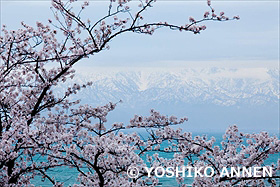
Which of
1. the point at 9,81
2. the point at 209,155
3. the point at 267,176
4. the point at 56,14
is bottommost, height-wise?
the point at 267,176

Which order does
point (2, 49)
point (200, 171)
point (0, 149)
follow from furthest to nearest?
point (2, 49) < point (200, 171) < point (0, 149)

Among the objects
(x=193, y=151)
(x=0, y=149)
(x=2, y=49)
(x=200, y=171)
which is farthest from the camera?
(x=193, y=151)

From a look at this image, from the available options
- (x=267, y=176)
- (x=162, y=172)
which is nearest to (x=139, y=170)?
(x=162, y=172)

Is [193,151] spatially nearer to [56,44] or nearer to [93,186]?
[93,186]

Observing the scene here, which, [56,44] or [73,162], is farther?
[56,44]

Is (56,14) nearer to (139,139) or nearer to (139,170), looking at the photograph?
(139,139)

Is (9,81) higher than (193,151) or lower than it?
higher

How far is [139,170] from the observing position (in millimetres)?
5918

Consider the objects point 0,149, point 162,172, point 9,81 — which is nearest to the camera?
point 162,172

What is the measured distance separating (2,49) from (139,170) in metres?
3.67

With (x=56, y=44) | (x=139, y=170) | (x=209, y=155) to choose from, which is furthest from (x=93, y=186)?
(x=56, y=44)

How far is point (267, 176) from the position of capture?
6.59 m

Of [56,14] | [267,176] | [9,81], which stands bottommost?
[267,176]

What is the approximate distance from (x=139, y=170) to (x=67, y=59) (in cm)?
313
